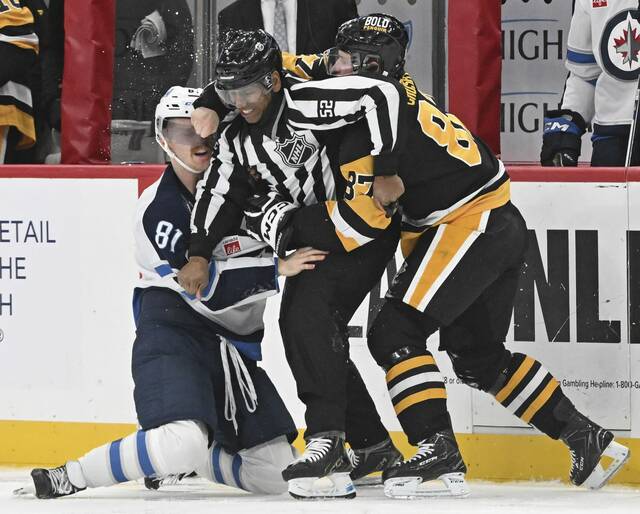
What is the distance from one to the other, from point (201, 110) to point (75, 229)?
903 millimetres

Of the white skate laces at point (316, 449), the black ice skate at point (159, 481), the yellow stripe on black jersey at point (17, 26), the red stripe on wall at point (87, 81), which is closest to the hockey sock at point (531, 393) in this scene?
the white skate laces at point (316, 449)

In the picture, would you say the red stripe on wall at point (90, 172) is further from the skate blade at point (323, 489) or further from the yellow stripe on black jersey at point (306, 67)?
the skate blade at point (323, 489)

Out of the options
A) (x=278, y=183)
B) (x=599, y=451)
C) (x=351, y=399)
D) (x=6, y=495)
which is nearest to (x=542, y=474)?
(x=599, y=451)

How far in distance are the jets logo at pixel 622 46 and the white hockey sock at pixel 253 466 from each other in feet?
4.85

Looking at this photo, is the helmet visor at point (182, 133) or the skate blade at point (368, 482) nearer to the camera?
the helmet visor at point (182, 133)

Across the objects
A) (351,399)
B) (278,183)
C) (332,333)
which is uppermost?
(278,183)

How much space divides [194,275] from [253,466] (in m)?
0.52

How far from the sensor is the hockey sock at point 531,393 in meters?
3.63

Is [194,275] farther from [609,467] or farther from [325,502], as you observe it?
[609,467]

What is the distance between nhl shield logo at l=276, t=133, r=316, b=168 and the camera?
135 inches

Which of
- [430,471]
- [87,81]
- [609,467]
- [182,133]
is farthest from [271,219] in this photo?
[87,81]

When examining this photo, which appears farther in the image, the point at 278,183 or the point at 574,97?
the point at 574,97

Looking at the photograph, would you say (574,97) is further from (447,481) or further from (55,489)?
(55,489)

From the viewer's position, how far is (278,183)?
351cm
